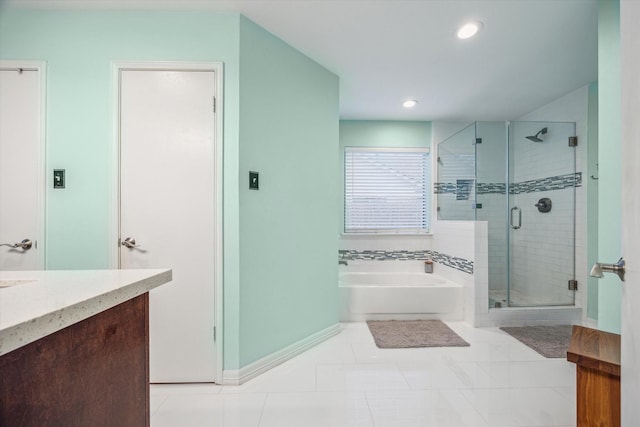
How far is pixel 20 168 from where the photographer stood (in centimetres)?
193

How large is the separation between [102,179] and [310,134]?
148 centimetres

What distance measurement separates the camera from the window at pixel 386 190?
399cm

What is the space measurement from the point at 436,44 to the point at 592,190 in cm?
211

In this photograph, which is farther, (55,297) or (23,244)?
(23,244)

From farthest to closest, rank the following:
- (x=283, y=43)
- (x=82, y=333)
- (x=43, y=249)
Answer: (x=283, y=43) < (x=43, y=249) < (x=82, y=333)

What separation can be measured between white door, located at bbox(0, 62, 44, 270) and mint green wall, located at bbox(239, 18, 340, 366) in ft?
4.09

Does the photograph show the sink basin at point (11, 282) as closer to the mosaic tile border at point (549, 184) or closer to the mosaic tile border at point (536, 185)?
the mosaic tile border at point (536, 185)

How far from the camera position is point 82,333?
718 mm

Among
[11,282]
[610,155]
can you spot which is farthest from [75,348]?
[610,155]

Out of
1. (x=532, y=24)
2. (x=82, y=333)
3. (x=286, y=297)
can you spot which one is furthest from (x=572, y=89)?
(x=82, y=333)

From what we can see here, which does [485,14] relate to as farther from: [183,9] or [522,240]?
[522,240]

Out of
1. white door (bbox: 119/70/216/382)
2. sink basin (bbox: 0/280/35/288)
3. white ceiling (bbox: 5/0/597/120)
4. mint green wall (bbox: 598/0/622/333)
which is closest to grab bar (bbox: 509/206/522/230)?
white ceiling (bbox: 5/0/597/120)

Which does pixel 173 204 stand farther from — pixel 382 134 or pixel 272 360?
pixel 382 134

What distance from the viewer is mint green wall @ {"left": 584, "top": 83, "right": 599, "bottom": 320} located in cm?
293
